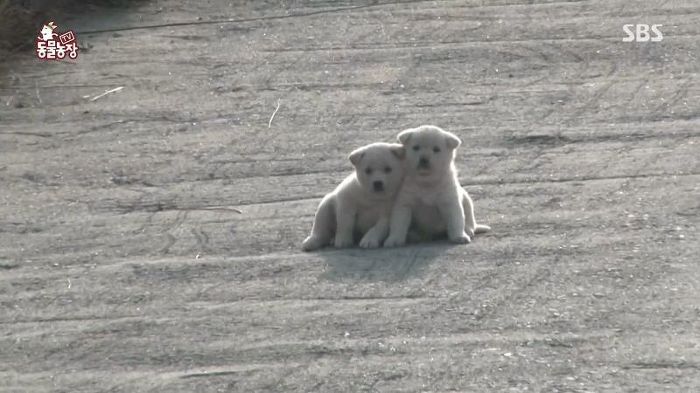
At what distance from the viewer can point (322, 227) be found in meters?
11.4

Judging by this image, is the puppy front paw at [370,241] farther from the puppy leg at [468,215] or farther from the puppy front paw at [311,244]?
the puppy leg at [468,215]

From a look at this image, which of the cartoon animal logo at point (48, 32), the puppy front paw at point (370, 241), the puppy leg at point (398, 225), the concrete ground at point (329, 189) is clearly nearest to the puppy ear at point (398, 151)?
the puppy leg at point (398, 225)

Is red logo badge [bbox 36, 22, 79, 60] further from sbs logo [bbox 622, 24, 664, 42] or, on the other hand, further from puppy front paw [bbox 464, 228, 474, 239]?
puppy front paw [bbox 464, 228, 474, 239]

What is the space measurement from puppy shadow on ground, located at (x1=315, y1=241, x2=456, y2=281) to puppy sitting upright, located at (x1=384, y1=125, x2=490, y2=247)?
0.16 meters

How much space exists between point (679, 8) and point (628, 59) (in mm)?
2344

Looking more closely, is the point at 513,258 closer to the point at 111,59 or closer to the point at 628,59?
the point at 628,59

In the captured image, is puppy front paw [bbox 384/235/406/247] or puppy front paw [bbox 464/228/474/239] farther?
puppy front paw [bbox 464/228/474/239]

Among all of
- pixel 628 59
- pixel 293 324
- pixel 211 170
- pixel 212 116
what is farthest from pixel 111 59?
pixel 293 324

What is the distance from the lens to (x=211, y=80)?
1689 cm

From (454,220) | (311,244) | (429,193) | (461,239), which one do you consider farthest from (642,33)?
(311,244)

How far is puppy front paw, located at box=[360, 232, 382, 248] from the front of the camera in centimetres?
1112

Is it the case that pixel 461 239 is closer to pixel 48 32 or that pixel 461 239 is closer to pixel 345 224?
pixel 345 224

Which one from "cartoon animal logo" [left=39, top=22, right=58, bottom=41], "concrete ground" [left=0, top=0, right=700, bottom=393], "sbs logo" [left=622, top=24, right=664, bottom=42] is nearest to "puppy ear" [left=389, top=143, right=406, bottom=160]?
"concrete ground" [left=0, top=0, right=700, bottom=393]

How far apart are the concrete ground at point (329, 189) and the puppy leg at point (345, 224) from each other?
36cm
